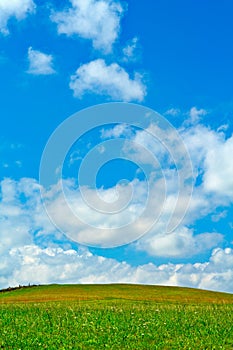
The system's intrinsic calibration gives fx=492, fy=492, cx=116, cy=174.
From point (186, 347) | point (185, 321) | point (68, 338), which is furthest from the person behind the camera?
point (185, 321)

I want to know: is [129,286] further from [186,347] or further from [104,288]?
[186,347]

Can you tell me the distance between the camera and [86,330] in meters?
26.7

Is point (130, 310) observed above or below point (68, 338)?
above

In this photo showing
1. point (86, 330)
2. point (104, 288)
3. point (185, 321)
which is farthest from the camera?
point (104, 288)

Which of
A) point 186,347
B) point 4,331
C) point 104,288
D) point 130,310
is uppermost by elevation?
point 104,288

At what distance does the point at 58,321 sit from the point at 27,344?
631 cm

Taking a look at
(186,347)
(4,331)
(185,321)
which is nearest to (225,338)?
(186,347)

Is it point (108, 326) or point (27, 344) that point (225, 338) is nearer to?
point (108, 326)

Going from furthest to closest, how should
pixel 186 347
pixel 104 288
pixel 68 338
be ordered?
1. pixel 104 288
2. pixel 68 338
3. pixel 186 347

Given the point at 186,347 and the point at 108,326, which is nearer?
the point at 186,347

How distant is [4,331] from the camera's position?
26.9 metres

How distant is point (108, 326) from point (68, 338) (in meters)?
3.60

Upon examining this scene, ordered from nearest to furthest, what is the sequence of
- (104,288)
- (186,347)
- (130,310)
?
(186,347)
(130,310)
(104,288)

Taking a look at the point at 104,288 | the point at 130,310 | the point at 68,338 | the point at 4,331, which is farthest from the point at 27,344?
the point at 104,288
